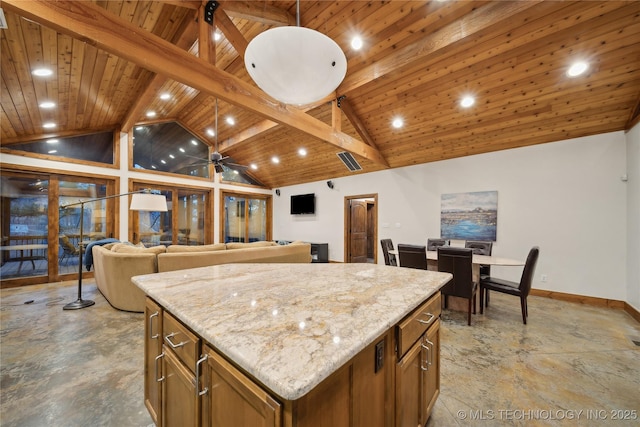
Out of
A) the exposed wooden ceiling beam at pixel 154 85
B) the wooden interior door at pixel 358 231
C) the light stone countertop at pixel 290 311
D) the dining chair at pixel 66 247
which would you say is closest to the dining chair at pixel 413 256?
the light stone countertop at pixel 290 311

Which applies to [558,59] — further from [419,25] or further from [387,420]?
[387,420]

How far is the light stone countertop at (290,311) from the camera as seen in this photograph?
0.63 m

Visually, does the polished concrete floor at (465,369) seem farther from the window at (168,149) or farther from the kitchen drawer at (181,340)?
the window at (168,149)

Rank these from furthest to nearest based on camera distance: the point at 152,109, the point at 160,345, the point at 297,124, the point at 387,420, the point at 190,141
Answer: the point at 190,141
the point at 152,109
the point at 297,124
the point at 160,345
the point at 387,420

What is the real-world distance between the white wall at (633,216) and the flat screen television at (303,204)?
233 inches

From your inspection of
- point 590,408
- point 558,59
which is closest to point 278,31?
point 590,408

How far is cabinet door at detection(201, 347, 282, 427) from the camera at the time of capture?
2.09 feet

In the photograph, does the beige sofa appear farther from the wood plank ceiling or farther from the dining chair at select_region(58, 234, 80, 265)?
the wood plank ceiling

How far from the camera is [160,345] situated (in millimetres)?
1236

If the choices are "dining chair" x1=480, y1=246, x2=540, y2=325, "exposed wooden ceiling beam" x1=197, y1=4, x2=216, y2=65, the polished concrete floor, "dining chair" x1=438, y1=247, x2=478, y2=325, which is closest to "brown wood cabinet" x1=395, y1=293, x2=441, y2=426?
the polished concrete floor

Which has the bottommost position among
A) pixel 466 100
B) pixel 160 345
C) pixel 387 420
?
pixel 387 420

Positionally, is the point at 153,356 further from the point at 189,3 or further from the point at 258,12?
the point at 258,12

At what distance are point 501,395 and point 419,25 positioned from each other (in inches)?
145

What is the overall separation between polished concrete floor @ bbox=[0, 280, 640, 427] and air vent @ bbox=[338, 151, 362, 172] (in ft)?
12.1
